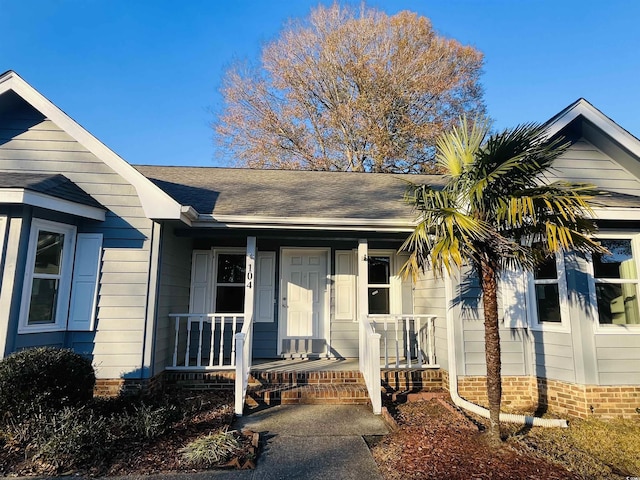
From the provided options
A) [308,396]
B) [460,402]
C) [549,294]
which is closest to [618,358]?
[549,294]

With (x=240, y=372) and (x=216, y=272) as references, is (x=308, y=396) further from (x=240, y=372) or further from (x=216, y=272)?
(x=216, y=272)

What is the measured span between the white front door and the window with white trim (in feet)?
12.3

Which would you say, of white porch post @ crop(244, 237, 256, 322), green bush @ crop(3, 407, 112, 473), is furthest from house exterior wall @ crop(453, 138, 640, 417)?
green bush @ crop(3, 407, 112, 473)

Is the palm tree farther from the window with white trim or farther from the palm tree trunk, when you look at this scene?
the window with white trim

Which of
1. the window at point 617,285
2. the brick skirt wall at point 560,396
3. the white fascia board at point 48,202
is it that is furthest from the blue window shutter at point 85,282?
the window at point 617,285

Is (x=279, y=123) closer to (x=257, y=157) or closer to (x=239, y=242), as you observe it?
(x=257, y=157)

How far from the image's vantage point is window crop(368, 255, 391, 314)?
25.4 feet

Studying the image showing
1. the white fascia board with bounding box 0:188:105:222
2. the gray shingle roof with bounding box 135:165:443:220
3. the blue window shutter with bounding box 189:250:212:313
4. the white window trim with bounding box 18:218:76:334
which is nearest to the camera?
the white fascia board with bounding box 0:188:105:222

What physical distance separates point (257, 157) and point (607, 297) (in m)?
15.6

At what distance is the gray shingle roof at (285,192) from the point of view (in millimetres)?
6445

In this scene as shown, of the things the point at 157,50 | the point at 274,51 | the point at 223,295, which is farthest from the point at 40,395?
the point at 274,51

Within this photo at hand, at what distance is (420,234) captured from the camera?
4234 mm

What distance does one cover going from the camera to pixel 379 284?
307 inches

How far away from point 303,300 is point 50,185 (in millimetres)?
4691
